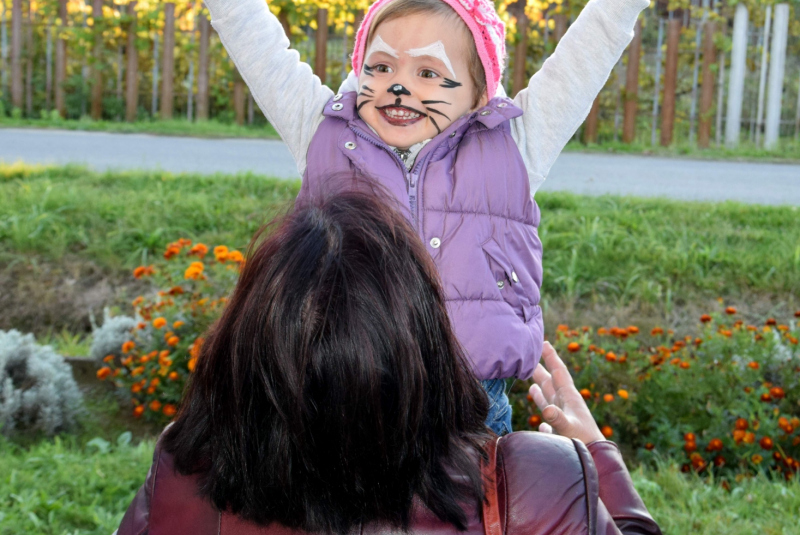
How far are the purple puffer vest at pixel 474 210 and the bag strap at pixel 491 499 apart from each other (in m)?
0.58

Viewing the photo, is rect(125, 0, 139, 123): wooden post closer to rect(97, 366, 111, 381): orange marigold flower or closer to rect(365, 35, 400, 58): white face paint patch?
rect(97, 366, 111, 381): orange marigold flower

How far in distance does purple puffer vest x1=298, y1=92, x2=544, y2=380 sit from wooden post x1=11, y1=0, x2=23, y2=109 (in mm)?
10126

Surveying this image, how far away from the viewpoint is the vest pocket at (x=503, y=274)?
73.7 inches

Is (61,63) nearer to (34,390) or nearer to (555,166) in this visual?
(555,166)

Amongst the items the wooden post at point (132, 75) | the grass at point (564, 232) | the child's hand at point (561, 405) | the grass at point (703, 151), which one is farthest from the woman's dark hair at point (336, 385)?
the wooden post at point (132, 75)

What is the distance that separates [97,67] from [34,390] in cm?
806

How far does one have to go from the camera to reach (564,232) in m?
4.92

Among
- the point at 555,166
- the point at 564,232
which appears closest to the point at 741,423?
the point at 564,232

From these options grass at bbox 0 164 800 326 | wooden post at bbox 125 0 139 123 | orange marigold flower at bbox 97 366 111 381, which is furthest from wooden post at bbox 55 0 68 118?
orange marigold flower at bbox 97 366 111 381

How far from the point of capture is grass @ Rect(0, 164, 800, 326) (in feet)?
14.6

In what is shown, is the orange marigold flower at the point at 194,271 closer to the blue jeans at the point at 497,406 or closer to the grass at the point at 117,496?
the grass at the point at 117,496

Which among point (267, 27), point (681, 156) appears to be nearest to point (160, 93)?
point (681, 156)

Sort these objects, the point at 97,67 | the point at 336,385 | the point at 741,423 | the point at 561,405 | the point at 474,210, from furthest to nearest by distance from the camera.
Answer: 1. the point at 97,67
2. the point at 741,423
3. the point at 474,210
4. the point at 561,405
5. the point at 336,385

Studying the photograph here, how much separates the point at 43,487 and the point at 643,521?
2190mm
